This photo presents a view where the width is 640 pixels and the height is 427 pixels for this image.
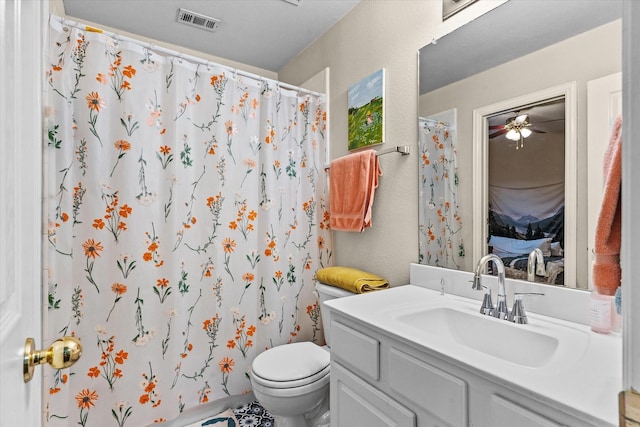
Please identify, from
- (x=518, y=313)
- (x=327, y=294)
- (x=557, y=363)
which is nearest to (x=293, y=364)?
(x=327, y=294)

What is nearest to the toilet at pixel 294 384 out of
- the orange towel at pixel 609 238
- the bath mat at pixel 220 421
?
the bath mat at pixel 220 421

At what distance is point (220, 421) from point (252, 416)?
17cm

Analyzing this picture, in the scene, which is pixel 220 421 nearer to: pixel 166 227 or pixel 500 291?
pixel 166 227

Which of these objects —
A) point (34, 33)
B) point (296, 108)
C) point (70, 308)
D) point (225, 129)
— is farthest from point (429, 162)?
point (70, 308)

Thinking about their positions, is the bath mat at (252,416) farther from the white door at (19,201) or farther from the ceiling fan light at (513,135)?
the ceiling fan light at (513,135)

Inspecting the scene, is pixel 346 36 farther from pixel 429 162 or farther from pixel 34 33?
pixel 34 33

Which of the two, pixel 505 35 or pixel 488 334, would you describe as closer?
pixel 488 334

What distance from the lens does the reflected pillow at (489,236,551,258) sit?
1110 mm

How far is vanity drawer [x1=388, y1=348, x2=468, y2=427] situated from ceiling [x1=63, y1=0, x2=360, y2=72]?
6.42 feet

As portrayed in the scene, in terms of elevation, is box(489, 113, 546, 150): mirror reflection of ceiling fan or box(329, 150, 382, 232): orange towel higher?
box(489, 113, 546, 150): mirror reflection of ceiling fan

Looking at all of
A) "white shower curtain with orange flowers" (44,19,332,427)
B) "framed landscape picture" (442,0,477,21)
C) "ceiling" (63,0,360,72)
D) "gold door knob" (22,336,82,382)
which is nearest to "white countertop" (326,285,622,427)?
"gold door knob" (22,336,82,382)

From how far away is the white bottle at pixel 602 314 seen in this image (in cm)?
92

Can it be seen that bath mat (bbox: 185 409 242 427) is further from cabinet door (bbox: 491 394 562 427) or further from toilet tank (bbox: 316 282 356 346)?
cabinet door (bbox: 491 394 562 427)

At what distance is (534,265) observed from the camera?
1140 millimetres
